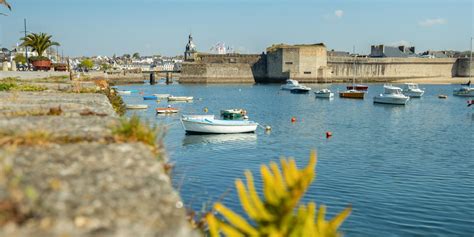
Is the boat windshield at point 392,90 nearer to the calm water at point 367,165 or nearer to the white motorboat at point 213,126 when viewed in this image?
the calm water at point 367,165

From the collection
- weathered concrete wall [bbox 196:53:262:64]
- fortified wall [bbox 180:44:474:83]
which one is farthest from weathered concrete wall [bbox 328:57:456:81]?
weathered concrete wall [bbox 196:53:262:64]

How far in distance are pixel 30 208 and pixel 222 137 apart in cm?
2756

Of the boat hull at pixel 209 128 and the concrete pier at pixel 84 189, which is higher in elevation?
the concrete pier at pixel 84 189

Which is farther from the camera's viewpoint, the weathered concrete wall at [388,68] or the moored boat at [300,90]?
the weathered concrete wall at [388,68]

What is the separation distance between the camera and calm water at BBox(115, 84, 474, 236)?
14.2 m

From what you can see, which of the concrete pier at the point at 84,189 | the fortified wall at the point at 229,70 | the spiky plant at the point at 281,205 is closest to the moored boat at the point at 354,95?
the fortified wall at the point at 229,70

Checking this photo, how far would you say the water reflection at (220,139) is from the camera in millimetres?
29248

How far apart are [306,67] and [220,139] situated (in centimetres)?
8750

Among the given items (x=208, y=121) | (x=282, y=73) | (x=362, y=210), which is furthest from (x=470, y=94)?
(x=362, y=210)

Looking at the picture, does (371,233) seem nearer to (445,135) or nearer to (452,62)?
(445,135)

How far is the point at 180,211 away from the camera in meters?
3.62

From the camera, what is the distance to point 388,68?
12738cm

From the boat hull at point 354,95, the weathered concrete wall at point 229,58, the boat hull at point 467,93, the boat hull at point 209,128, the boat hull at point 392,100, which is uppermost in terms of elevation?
the weathered concrete wall at point 229,58

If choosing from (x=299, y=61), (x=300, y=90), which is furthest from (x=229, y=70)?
(x=300, y=90)
